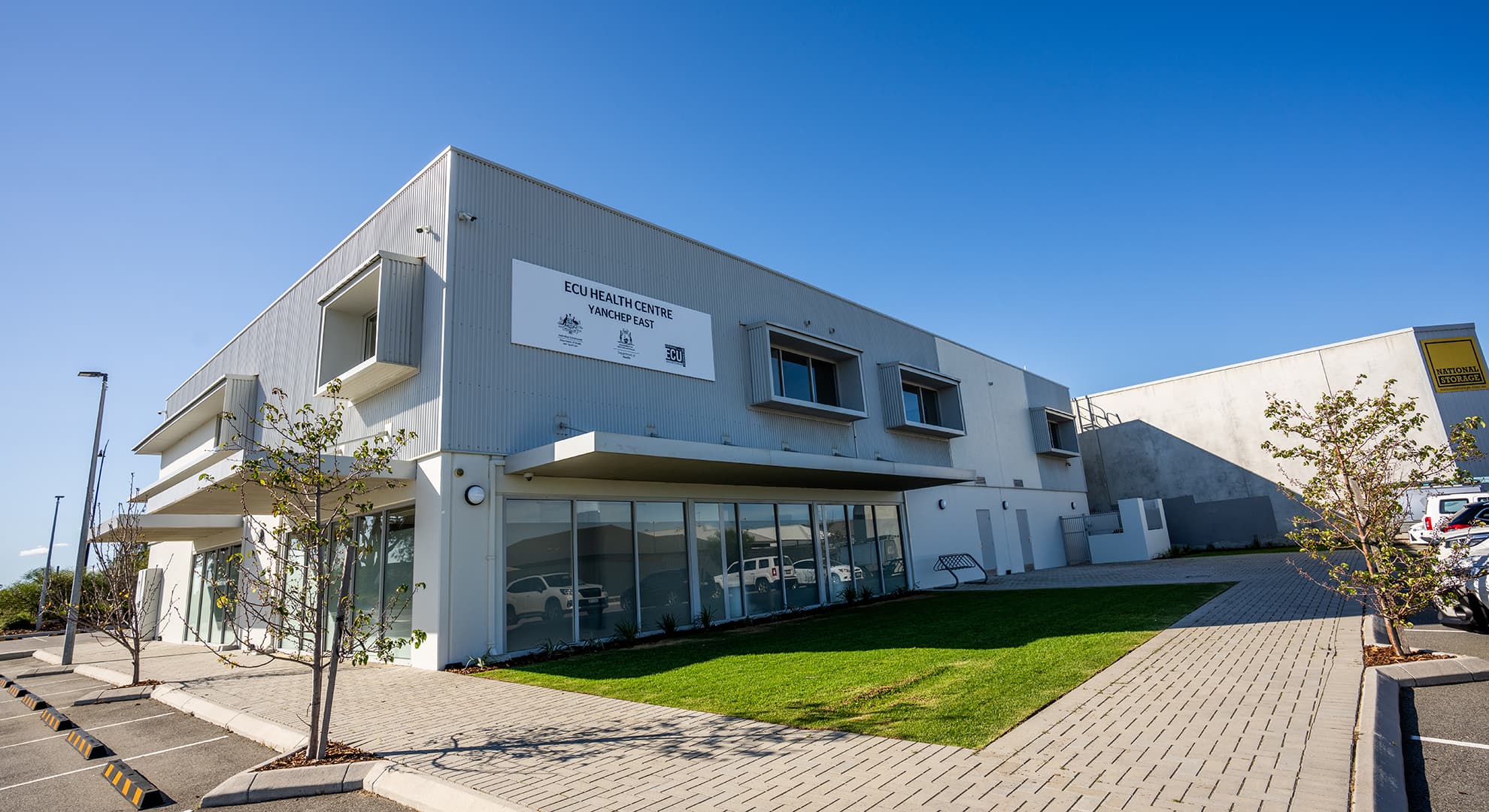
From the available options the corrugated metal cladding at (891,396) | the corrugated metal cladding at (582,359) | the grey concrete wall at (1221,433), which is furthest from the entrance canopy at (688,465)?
the grey concrete wall at (1221,433)

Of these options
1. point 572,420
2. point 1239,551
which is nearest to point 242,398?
point 572,420

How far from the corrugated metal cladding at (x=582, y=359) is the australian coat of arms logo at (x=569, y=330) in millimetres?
336

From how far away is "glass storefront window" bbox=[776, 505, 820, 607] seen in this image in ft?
55.5

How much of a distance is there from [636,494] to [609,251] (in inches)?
201

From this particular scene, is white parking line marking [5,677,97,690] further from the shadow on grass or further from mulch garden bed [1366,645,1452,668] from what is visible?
mulch garden bed [1366,645,1452,668]

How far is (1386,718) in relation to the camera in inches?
217

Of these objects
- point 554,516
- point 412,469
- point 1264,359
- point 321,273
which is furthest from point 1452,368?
point 321,273

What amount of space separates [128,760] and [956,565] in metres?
20.3

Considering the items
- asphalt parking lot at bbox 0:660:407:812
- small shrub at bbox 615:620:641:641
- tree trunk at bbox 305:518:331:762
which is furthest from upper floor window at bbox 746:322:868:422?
asphalt parking lot at bbox 0:660:407:812

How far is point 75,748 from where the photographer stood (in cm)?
741

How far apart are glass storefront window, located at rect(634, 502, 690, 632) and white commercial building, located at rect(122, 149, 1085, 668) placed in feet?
0.14

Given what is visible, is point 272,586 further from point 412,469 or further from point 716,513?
point 716,513

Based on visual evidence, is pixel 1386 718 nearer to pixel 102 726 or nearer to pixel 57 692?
pixel 102 726

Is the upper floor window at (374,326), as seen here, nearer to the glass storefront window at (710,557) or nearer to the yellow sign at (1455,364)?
the glass storefront window at (710,557)
